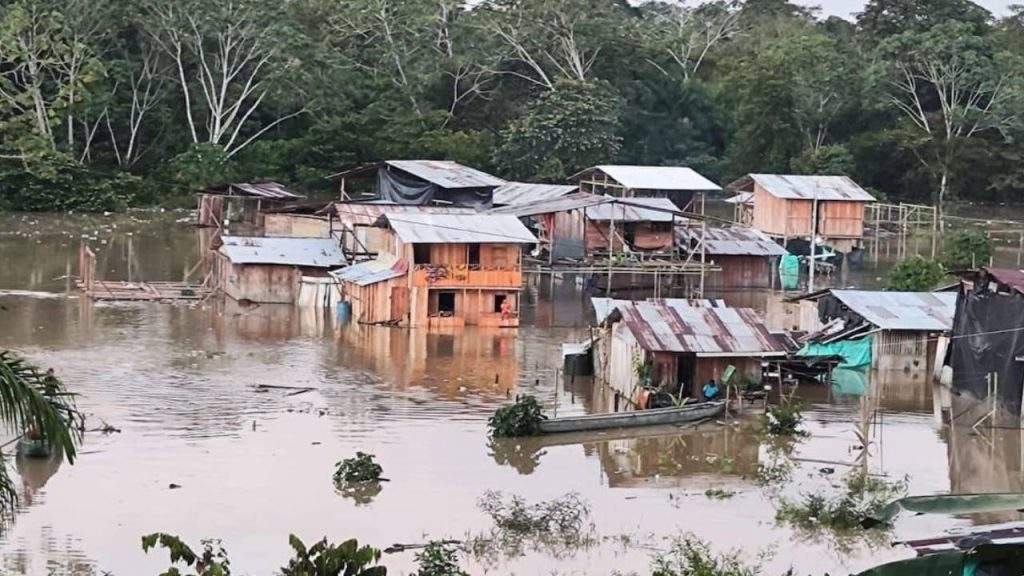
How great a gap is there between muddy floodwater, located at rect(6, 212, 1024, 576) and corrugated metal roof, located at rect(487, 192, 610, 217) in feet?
14.3

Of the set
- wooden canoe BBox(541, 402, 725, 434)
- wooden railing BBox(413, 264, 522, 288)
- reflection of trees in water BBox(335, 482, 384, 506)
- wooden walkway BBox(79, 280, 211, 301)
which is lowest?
reflection of trees in water BBox(335, 482, 384, 506)

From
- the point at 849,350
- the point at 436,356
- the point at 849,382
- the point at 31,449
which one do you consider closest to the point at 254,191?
the point at 436,356

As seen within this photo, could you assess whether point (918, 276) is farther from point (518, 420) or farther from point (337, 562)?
point (337, 562)

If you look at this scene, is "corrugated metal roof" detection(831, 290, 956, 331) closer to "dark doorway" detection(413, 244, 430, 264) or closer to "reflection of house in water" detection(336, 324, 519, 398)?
"reflection of house in water" detection(336, 324, 519, 398)

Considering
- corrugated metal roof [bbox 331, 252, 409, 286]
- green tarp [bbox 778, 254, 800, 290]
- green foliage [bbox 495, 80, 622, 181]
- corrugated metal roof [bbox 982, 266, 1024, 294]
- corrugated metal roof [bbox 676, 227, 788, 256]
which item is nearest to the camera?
corrugated metal roof [bbox 982, 266, 1024, 294]

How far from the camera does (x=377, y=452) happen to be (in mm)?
20141

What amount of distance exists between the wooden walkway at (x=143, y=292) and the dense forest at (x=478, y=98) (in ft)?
49.5

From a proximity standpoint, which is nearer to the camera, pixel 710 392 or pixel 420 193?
pixel 710 392

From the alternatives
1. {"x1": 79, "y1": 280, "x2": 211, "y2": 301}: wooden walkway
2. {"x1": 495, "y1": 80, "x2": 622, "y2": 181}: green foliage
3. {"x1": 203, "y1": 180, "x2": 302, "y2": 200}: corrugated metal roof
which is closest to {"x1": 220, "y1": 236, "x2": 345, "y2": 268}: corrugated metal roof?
{"x1": 79, "y1": 280, "x2": 211, "y2": 301}: wooden walkway

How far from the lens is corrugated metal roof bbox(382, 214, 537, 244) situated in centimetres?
3028

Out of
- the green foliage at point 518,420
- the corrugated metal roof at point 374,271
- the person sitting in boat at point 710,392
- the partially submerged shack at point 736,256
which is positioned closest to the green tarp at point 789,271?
the partially submerged shack at point 736,256

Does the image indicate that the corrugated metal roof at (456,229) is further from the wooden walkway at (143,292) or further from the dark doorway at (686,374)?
the dark doorway at (686,374)

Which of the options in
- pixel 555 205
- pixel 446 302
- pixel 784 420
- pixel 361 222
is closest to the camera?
pixel 784 420

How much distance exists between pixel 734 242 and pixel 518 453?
63.2ft
